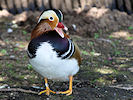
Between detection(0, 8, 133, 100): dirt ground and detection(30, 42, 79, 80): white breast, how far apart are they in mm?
434

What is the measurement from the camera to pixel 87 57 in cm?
540

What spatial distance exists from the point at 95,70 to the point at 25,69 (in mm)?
1361

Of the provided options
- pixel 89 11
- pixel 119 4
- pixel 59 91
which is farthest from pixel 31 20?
pixel 59 91

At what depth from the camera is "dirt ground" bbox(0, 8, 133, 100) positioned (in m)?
3.43

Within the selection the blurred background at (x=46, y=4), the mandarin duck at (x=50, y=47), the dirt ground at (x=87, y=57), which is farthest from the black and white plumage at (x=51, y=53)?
the blurred background at (x=46, y=4)

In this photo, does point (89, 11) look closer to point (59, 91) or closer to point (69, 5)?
point (69, 5)

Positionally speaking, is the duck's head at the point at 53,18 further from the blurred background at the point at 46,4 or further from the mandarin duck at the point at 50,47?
the blurred background at the point at 46,4

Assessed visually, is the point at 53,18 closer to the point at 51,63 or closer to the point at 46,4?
the point at 51,63

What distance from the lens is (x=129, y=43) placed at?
6566mm

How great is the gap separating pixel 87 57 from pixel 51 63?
2728 millimetres

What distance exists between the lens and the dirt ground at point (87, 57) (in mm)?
3428

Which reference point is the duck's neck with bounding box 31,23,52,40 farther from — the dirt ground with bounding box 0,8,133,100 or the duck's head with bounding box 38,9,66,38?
the dirt ground with bounding box 0,8,133,100

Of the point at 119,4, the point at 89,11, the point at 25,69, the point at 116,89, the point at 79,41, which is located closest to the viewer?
the point at 116,89

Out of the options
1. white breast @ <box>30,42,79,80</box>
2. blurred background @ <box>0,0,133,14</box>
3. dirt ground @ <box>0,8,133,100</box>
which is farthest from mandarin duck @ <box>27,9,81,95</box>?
blurred background @ <box>0,0,133,14</box>
